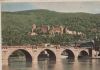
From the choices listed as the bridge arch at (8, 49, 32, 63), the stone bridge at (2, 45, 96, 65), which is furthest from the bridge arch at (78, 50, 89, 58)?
the bridge arch at (8, 49, 32, 63)

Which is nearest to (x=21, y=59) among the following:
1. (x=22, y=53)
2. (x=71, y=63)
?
(x=22, y=53)

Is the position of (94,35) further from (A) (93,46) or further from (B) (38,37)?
(B) (38,37)

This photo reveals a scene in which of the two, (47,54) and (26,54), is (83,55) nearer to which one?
(47,54)

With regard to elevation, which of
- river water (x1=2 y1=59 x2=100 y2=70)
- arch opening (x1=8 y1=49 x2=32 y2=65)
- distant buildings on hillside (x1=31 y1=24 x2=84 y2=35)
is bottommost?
river water (x1=2 y1=59 x2=100 y2=70)

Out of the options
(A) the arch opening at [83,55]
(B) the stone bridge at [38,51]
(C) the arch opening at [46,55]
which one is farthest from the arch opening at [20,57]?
(A) the arch opening at [83,55]

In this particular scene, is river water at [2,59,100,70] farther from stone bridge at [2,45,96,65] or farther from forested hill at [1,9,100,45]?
forested hill at [1,9,100,45]

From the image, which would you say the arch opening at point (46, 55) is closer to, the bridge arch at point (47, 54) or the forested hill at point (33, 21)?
the bridge arch at point (47, 54)

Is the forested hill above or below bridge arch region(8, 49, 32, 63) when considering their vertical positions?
above
